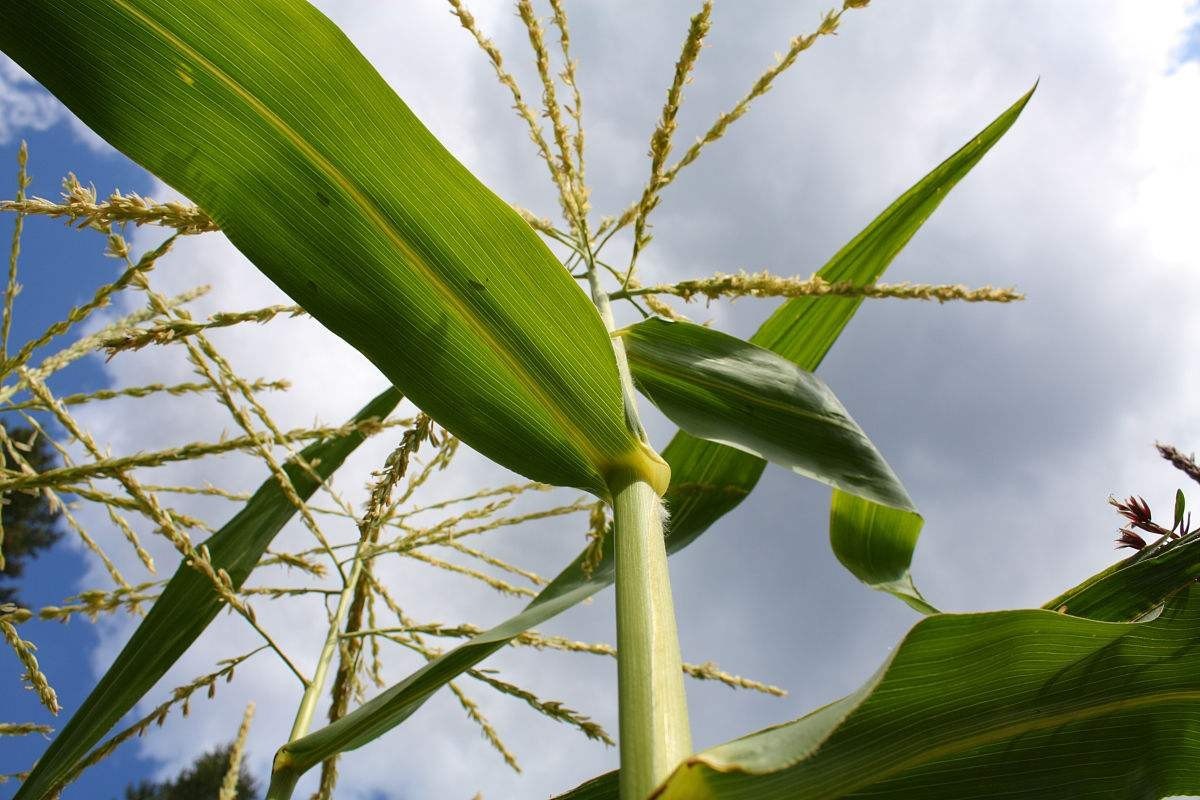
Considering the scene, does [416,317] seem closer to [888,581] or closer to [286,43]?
[286,43]

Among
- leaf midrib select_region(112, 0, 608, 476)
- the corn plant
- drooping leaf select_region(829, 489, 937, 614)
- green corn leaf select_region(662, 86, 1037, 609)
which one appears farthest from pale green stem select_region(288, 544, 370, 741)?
drooping leaf select_region(829, 489, 937, 614)

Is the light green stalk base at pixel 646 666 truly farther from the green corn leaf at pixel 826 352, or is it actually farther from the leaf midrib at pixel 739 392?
the green corn leaf at pixel 826 352

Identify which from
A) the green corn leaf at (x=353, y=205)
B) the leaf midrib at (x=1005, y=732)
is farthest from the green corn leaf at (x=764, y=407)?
the leaf midrib at (x=1005, y=732)

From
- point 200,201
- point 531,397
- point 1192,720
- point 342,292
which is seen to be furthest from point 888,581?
point 200,201

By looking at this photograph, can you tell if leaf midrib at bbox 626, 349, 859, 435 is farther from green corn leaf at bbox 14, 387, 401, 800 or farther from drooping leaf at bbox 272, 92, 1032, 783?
green corn leaf at bbox 14, 387, 401, 800

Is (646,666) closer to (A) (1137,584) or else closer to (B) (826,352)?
(A) (1137,584)

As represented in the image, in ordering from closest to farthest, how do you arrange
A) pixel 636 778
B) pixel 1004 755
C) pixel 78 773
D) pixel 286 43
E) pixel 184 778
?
pixel 636 778
pixel 1004 755
pixel 286 43
pixel 78 773
pixel 184 778

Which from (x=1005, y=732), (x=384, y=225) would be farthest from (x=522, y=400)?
(x=1005, y=732)
